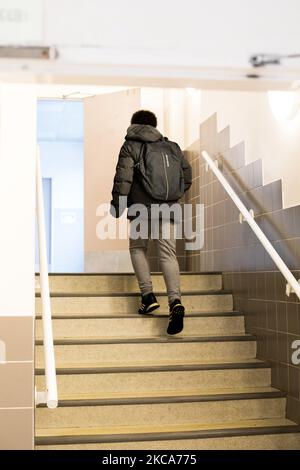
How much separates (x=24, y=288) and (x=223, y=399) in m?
1.40

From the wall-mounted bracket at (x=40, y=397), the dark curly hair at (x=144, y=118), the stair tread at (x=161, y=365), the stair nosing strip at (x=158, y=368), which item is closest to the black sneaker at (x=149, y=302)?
the stair tread at (x=161, y=365)

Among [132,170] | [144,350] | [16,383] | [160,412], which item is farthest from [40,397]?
[132,170]

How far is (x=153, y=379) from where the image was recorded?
377 cm

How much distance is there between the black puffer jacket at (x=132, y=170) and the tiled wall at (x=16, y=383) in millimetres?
1545

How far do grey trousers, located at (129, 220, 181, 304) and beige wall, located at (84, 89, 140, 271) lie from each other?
6.17 feet

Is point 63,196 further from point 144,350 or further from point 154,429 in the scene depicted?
point 154,429

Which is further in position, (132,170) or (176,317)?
(132,170)

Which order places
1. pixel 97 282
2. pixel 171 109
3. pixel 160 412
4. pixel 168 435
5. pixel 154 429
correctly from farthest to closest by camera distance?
Result: pixel 171 109
pixel 97 282
pixel 160 412
pixel 154 429
pixel 168 435

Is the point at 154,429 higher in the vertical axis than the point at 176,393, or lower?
lower

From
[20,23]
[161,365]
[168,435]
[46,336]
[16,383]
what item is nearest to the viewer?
[20,23]

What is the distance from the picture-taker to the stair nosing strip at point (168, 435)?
323 cm

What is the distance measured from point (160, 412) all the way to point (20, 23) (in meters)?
2.46

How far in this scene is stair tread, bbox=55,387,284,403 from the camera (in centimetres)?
358

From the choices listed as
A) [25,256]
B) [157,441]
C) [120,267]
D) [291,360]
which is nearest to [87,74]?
[25,256]
